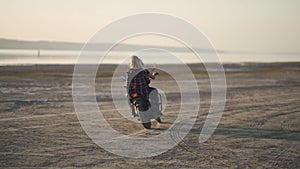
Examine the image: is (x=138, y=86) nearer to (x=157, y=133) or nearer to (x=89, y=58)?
(x=157, y=133)

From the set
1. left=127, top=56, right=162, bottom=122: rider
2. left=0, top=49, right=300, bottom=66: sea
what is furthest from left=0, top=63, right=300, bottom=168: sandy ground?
left=0, top=49, right=300, bottom=66: sea

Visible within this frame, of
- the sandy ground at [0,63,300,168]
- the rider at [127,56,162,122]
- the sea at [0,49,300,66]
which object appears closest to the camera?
the sandy ground at [0,63,300,168]

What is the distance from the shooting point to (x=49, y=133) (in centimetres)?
927

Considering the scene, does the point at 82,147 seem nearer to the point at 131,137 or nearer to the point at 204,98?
the point at 131,137

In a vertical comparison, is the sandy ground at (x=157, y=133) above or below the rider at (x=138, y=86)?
below

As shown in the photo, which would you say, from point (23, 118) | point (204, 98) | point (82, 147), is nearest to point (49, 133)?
point (82, 147)

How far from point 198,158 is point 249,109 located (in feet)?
23.2

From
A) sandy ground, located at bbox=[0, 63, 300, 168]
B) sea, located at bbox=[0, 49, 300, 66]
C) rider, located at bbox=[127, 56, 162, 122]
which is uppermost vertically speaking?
sea, located at bbox=[0, 49, 300, 66]

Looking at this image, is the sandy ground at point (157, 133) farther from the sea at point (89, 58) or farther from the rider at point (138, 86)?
the sea at point (89, 58)

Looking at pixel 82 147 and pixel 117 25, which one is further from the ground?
pixel 117 25

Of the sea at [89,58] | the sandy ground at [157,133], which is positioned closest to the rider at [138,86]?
the sandy ground at [157,133]

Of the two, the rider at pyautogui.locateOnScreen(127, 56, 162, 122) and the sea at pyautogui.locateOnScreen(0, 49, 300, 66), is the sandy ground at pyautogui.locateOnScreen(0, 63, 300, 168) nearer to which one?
the rider at pyautogui.locateOnScreen(127, 56, 162, 122)

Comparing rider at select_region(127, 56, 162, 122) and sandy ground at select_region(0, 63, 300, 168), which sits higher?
rider at select_region(127, 56, 162, 122)

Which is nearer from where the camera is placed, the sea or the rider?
the rider
